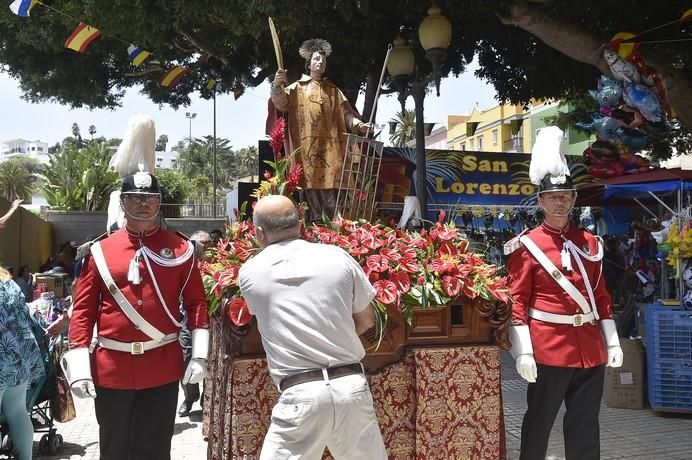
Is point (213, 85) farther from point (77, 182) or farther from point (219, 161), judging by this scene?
point (219, 161)

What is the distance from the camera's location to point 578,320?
3480mm

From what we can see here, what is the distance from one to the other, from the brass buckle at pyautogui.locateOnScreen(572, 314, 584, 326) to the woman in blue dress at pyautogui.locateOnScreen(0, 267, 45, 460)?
350 centimetres

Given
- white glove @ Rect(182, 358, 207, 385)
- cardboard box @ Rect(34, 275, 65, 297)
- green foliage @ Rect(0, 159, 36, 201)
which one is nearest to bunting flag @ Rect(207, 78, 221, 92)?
cardboard box @ Rect(34, 275, 65, 297)

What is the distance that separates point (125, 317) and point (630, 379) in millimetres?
5081

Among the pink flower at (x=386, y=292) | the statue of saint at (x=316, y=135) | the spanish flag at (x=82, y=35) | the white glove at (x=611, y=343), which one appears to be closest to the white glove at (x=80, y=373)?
the pink flower at (x=386, y=292)

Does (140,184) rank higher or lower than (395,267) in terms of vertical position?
higher

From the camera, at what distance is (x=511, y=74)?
37.6ft

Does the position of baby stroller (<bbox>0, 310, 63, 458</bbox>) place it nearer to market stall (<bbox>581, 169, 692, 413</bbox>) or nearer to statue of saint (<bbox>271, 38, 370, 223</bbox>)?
statue of saint (<bbox>271, 38, 370, 223</bbox>)

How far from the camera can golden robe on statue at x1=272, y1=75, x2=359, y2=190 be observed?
4.65 metres

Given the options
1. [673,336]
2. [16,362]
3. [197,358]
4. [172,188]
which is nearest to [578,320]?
[197,358]

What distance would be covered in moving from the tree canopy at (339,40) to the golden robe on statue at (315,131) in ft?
11.4

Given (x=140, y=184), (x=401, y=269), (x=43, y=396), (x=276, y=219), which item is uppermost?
(x=140, y=184)

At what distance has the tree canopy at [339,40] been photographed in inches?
332

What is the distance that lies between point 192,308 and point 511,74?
9.79 m
